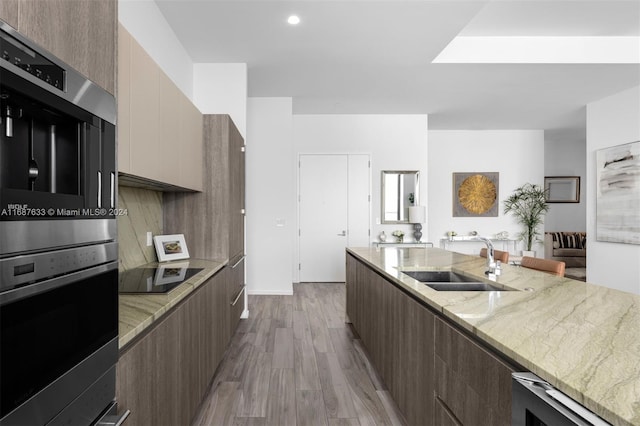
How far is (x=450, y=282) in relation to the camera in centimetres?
212

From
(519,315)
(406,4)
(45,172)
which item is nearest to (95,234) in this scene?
(45,172)

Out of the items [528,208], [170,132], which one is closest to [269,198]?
[170,132]

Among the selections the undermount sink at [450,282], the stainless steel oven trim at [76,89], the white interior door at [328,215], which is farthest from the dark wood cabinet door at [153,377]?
the white interior door at [328,215]

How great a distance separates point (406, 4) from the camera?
2713mm

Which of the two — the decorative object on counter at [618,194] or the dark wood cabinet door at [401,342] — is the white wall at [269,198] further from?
the decorative object on counter at [618,194]

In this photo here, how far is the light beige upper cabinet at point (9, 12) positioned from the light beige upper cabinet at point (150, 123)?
865mm

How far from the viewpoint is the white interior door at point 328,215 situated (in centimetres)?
584

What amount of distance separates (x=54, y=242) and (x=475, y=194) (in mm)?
7319

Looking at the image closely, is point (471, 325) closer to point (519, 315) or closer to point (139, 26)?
point (519, 315)

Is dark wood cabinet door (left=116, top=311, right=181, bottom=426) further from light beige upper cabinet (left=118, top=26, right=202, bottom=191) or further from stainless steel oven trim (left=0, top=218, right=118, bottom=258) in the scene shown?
light beige upper cabinet (left=118, top=26, right=202, bottom=191)

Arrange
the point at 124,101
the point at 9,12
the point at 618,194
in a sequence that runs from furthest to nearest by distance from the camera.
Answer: the point at 618,194, the point at 124,101, the point at 9,12

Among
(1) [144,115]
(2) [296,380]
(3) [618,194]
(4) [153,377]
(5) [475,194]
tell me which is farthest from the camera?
(5) [475,194]

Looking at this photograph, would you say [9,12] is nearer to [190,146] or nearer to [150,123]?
[150,123]

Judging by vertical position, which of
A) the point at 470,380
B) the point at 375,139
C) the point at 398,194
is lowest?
the point at 470,380
